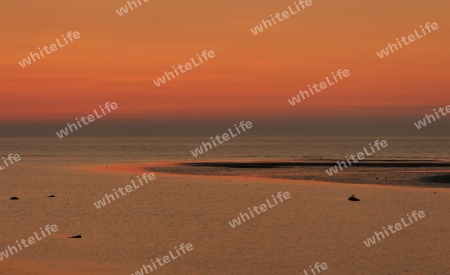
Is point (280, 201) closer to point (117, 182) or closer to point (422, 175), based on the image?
point (117, 182)

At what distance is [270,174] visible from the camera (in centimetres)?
9712

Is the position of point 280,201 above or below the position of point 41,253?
below

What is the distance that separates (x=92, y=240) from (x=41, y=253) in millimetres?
4346

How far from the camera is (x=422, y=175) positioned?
91.1 metres

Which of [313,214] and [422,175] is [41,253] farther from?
[422,175]

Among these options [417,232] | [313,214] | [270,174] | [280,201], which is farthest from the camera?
[270,174]

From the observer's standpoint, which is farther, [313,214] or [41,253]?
[313,214]

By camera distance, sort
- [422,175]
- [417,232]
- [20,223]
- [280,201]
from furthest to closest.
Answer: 1. [422,175]
2. [280,201]
3. [20,223]
4. [417,232]

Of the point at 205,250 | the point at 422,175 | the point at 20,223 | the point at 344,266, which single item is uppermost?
the point at 20,223

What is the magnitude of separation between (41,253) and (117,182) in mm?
49618

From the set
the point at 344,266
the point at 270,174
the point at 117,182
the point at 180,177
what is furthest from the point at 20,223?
the point at 270,174

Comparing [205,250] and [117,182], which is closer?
[205,250]

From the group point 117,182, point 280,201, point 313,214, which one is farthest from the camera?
point 117,182

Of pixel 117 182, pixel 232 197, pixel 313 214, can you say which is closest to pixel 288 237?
pixel 313 214
